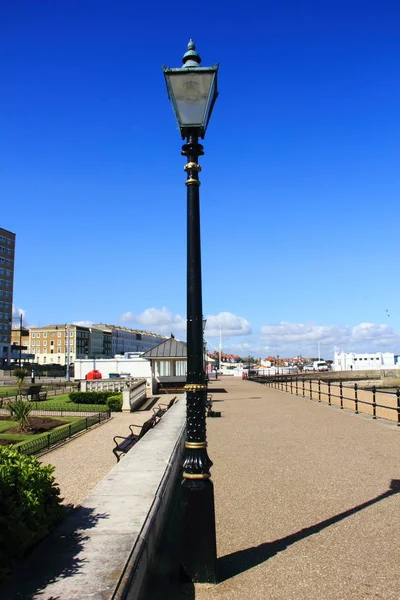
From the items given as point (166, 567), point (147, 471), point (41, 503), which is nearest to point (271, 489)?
Result: point (147, 471)

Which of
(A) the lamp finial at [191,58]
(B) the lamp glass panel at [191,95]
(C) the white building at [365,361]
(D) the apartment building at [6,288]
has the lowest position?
(C) the white building at [365,361]

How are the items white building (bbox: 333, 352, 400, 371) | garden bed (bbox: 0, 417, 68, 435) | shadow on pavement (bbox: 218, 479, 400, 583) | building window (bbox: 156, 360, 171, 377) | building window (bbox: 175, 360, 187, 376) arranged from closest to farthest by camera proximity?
shadow on pavement (bbox: 218, 479, 400, 583), garden bed (bbox: 0, 417, 68, 435), building window (bbox: 175, 360, 187, 376), building window (bbox: 156, 360, 171, 377), white building (bbox: 333, 352, 400, 371)

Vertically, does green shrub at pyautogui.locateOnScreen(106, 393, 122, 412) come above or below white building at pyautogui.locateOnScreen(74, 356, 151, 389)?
below

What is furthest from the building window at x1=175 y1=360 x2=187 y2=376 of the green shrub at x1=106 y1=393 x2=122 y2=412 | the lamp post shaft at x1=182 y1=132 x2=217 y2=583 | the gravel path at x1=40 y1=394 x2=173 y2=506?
the lamp post shaft at x1=182 y1=132 x2=217 y2=583

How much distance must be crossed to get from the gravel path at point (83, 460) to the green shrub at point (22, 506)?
3.13 metres

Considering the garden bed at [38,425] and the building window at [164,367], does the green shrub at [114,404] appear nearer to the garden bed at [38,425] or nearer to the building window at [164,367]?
the garden bed at [38,425]

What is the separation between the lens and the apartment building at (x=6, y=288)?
9938 centimetres

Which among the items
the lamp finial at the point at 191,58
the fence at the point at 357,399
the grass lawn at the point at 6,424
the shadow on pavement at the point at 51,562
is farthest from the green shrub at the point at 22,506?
the grass lawn at the point at 6,424

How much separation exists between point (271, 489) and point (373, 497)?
1.48m

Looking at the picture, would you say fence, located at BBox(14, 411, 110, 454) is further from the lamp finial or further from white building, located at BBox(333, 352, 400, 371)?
white building, located at BBox(333, 352, 400, 371)

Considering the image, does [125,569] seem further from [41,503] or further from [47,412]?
[47,412]

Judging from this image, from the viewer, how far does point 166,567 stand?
4.99 m

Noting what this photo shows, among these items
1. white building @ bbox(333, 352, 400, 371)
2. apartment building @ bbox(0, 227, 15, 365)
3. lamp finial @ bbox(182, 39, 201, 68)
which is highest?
apartment building @ bbox(0, 227, 15, 365)

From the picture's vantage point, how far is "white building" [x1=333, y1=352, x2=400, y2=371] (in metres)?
131
